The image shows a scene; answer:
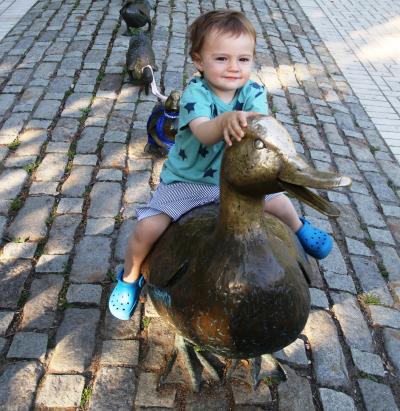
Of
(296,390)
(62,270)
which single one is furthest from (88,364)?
(296,390)

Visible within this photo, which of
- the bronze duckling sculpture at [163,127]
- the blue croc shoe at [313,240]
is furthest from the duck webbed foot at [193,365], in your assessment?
the bronze duckling sculpture at [163,127]

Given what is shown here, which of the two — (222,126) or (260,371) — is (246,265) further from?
(260,371)

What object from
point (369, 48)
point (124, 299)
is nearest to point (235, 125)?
point (124, 299)

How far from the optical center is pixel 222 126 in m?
2.04

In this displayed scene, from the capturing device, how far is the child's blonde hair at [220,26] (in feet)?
7.63

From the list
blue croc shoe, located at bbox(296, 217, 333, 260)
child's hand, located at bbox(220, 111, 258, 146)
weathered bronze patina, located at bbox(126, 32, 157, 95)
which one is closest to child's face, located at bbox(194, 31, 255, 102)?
child's hand, located at bbox(220, 111, 258, 146)

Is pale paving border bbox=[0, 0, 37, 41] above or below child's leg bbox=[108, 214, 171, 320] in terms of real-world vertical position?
below

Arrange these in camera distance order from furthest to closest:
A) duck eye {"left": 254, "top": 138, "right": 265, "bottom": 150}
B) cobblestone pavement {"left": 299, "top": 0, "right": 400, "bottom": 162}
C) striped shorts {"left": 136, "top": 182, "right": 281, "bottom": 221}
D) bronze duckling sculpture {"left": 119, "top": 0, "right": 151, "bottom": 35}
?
bronze duckling sculpture {"left": 119, "top": 0, "right": 151, "bottom": 35} → cobblestone pavement {"left": 299, "top": 0, "right": 400, "bottom": 162} → striped shorts {"left": 136, "top": 182, "right": 281, "bottom": 221} → duck eye {"left": 254, "top": 138, "right": 265, "bottom": 150}

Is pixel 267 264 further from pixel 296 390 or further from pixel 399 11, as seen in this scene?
pixel 399 11

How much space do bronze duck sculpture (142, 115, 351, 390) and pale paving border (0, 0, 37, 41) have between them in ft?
20.1

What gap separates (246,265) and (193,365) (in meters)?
0.96

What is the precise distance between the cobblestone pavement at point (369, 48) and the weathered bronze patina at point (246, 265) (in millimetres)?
3709

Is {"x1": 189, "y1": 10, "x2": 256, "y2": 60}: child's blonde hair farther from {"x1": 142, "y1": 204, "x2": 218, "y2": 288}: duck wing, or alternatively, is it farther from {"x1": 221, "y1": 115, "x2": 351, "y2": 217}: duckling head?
{"x1": 142, "y1": 204, "x2": 218, "y2": 288}: duck wing

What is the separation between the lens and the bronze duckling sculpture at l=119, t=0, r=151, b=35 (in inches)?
271
